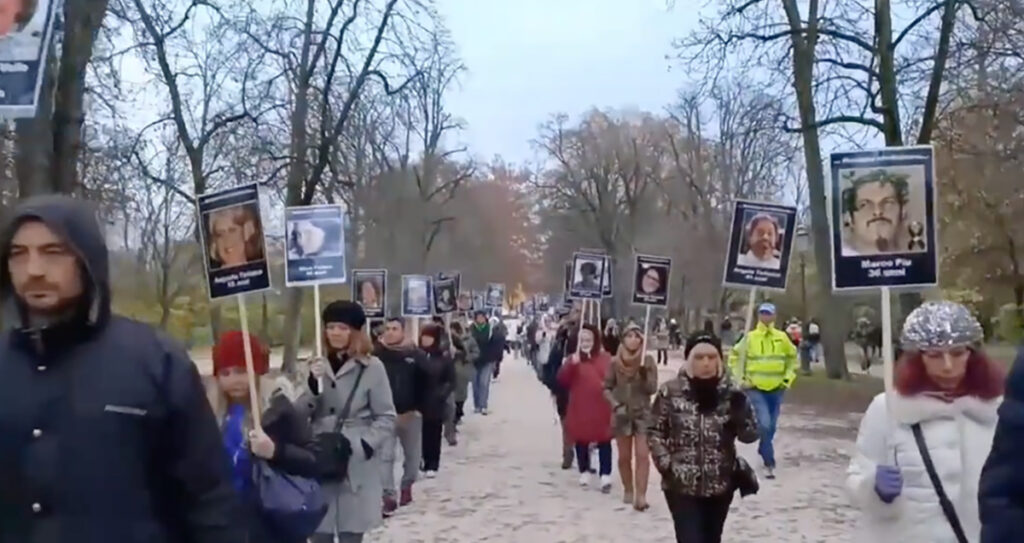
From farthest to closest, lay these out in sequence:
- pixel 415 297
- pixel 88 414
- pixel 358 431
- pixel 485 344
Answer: pixel 485 344, pixel 415 297, pixel 358 431, pixel 88 414

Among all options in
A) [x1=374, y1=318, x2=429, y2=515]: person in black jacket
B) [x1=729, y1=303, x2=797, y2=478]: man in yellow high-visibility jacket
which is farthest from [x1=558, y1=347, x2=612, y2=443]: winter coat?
[x1=374, y1=318, x2=429, y2=515]: person in black jacket

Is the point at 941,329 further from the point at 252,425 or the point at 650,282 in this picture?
the point at 650,282

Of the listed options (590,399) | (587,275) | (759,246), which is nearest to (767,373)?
(590,399)

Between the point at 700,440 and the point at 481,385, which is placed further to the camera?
the point at 481,385

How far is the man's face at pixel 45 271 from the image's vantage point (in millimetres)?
3330

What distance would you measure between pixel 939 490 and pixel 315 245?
20.9ft

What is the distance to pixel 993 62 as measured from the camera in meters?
20.6

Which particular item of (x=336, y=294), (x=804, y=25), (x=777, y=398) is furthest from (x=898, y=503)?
(x=336, y=294)

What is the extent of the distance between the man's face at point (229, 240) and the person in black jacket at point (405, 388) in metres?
4.76

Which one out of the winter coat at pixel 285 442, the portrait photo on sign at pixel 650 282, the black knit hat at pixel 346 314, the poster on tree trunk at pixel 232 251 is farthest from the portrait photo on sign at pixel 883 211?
the portrait photo on sign at pixel 650 282

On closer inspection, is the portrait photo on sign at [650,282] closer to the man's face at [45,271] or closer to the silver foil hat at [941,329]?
the silver foil hat at [941,329]

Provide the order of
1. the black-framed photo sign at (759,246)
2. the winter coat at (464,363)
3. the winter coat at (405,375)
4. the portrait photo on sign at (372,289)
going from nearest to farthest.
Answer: the black-framed photo sign at (759,246)
the winter coat at (405,375)
the portrait photo on sign at (372,289)
the winter coat at (464,363)

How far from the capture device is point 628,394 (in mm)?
13258

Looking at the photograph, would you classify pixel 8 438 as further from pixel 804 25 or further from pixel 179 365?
pixel 804 25
